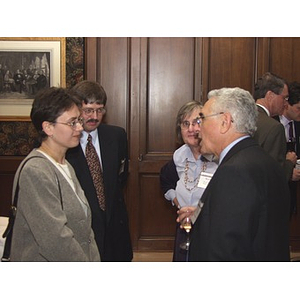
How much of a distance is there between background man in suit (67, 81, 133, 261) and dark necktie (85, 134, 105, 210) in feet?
0.08

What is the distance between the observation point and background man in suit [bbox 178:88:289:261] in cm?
173

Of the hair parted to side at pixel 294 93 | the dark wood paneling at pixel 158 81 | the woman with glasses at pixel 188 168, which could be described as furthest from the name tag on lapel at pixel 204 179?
the dark wood paneling at pixel 158 81

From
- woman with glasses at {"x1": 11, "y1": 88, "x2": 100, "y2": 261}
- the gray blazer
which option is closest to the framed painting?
woman with glasses at {"x1": 11, "y1": 88, "x2": 100, "y2": 261}

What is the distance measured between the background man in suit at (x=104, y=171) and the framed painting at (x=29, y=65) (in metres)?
2.29

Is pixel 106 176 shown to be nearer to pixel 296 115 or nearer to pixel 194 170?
pixel 194 170

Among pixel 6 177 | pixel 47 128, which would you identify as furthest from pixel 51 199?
pixel 6 177

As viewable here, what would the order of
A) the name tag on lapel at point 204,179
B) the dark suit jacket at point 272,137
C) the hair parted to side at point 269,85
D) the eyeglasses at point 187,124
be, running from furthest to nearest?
the hair parted to side at point 269,85, the dark suit jacket at point 272,137, the eyeglasses at point 187,124, the name tag on lapel at point 204,179

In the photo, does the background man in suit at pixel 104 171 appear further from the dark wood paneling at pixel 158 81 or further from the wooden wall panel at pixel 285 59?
the wooden wall panel at pixel 285 59

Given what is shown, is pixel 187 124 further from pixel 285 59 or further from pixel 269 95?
pixel 285 59

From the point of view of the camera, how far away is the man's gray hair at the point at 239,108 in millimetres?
1953

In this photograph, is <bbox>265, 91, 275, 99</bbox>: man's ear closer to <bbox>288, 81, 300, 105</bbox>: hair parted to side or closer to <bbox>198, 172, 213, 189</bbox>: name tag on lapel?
<bbox>288, 81, 300, 105</bbox>: hair parted to side

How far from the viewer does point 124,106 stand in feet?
17.1

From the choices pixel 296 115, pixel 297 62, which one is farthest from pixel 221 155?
pixel 297 62

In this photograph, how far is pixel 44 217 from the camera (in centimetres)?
186
